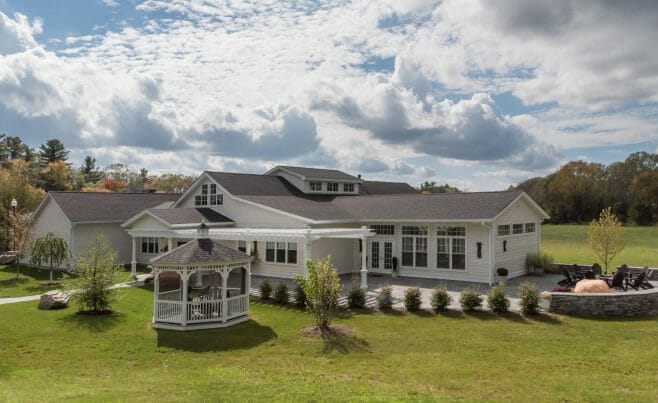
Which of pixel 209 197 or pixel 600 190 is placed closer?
pixel 209 197

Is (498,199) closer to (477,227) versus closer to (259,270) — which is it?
(477,227)

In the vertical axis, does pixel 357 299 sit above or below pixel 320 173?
below

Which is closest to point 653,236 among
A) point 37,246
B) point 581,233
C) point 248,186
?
point 581,233

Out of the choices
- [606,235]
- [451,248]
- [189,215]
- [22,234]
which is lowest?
[451,248]

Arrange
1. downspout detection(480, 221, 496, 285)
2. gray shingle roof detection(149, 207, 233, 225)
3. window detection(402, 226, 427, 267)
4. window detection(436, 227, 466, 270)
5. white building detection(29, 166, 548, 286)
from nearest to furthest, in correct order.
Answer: downspout detection(480, 221, 496, 285)
white building detection(29, 166, 548, 286)
window detection(436, 227, 466, 270)
window detection(402, 226, 427, 267)
gray shingle roof detection(149, 207, 233, 225)

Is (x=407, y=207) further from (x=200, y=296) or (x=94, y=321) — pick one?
(x=94, y=321)

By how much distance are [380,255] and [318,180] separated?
11082 millimetres

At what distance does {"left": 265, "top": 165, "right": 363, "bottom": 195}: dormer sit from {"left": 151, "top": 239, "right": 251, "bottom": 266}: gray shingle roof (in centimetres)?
1804

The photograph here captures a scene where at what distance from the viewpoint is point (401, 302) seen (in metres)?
16.8

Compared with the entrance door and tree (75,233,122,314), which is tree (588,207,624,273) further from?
tree (75,233,122,314)

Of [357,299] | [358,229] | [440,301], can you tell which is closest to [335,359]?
[357,299]

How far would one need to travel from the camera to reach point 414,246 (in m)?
22.9

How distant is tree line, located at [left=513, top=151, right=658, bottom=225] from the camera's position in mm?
66688

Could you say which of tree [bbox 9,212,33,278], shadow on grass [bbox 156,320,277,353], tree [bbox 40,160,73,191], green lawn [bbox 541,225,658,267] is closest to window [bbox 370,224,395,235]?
shadow on grass [bbox 156,320,277,353]
